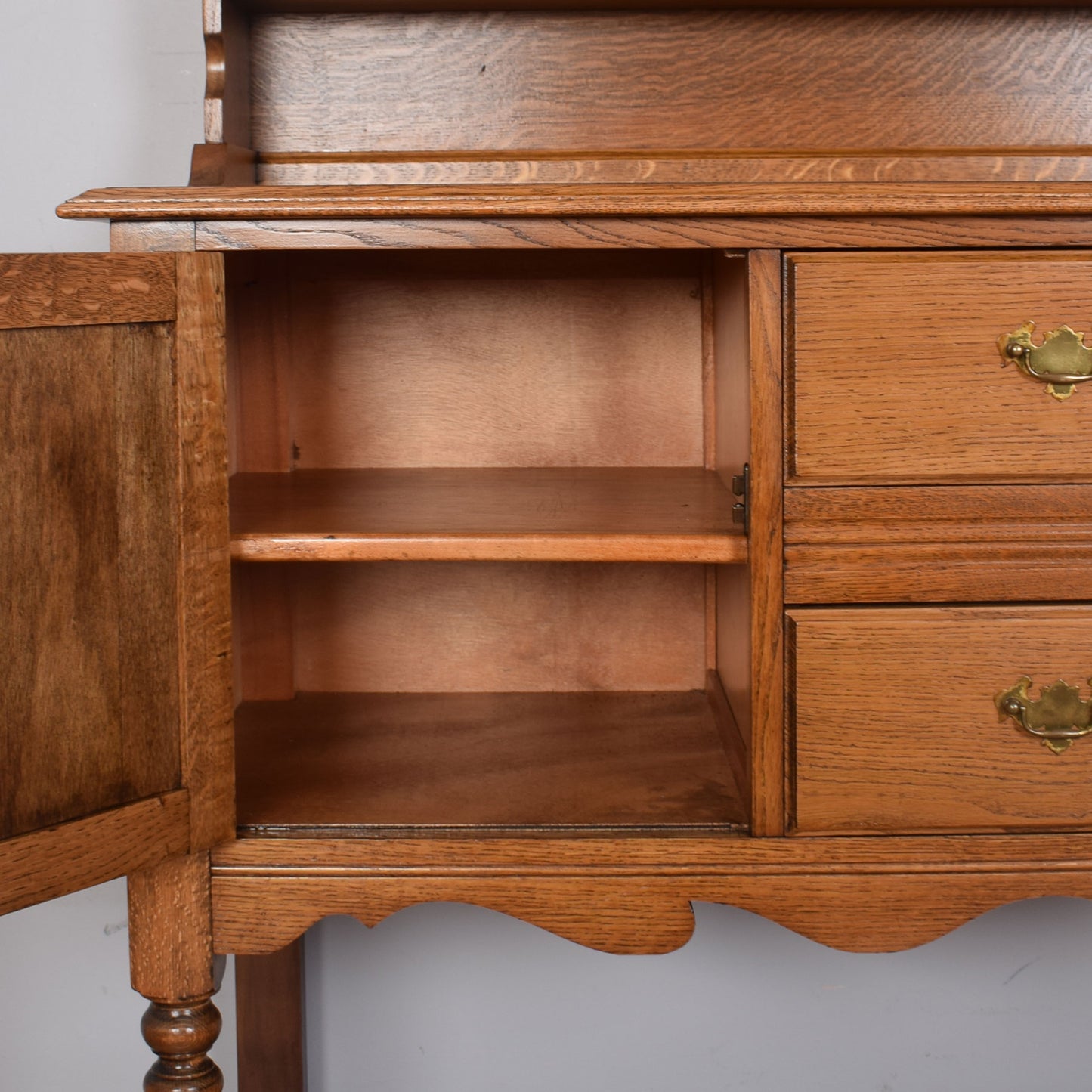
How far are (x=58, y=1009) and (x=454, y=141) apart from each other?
1.23 meters

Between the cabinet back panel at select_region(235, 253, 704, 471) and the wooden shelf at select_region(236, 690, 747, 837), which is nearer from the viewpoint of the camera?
the wooden shelf at select_region(236, 690, 747, 837)

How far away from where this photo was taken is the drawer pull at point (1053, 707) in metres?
1.03

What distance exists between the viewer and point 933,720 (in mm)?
1039

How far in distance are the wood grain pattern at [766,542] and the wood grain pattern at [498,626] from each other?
1.52ft

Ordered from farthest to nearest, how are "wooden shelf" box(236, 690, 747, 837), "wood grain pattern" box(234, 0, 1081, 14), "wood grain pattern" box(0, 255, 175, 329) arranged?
"wood grain pattern" box(234, 0, 1081, 14)
"wooden shelf" box(236, 690, 747, 837)
"wood grain pattern" box(0, 255, 175, 329)

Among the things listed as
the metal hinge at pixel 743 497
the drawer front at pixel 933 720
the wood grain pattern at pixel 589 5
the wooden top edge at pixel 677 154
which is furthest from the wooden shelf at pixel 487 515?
the wood grain pattern at pixel 589 5

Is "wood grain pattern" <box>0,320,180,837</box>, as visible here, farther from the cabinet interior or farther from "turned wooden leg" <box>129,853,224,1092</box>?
the cabinet interior

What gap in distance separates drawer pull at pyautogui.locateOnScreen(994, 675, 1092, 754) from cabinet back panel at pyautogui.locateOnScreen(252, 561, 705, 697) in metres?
0.52

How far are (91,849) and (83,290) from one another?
414mm

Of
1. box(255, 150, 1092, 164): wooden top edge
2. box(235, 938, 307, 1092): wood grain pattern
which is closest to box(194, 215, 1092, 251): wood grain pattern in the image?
box(255, 150, 1092, 164): wooden top edge

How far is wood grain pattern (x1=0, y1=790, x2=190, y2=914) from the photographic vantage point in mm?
931

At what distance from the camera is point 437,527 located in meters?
1.10

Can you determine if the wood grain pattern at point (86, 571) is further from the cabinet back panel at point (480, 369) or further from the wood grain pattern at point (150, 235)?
the cabinet back panel at point (480, 369)

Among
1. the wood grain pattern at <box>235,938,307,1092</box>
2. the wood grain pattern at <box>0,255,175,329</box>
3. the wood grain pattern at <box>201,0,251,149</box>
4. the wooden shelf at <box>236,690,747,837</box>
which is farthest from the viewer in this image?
the wood grain pattern at <box>235,938,307,1092</box>
